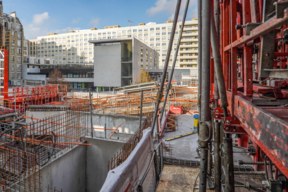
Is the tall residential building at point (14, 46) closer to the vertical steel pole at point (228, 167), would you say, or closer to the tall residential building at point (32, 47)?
the tall residential building at point (32, 47)

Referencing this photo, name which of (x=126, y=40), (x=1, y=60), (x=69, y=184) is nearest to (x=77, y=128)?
(x=69, y=184)

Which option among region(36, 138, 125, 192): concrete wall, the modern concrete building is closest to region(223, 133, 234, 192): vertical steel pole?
region(36, 138, 125, 192): concrete wall

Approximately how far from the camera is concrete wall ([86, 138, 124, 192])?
29.2 feet

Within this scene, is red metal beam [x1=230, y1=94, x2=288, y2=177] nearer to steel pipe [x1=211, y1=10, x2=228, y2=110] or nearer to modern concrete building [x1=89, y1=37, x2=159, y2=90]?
steel pipe [x1=211, y1=10, x2=228, y2=110]

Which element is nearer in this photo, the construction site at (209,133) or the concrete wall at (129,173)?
the construction site at (209,133)

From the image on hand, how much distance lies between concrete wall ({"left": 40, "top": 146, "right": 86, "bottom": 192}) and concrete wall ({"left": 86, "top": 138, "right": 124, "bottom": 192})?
247mm

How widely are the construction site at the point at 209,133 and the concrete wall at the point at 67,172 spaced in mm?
39

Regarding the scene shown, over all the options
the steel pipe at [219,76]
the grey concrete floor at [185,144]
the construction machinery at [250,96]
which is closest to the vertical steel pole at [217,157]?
the construction machinery at [250,96]

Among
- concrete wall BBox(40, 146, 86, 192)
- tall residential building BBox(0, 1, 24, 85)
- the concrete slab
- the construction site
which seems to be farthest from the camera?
tall residential building BBox(0, 1, 24, 85)

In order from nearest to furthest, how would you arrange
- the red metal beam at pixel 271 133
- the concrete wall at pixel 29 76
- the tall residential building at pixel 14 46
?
the red metal beam at pixel 271 133 → the tall residential building at pixel 14 46 → the concrete wall at pixel 29 76

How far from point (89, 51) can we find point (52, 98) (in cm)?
6411

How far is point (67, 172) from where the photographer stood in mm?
7820

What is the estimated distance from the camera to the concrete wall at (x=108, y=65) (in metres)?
40.0

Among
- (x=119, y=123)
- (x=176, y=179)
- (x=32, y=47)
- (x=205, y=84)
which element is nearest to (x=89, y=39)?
(x=32, y=47)
